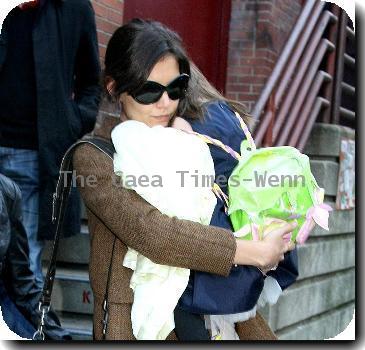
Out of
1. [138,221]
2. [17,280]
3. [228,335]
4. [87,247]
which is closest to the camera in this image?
[138,221]

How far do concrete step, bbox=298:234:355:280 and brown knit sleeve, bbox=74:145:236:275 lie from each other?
10.6 ft

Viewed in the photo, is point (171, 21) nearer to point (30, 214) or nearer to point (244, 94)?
point (244, 94)

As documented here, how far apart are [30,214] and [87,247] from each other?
0.78 meters

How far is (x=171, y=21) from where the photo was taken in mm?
6395

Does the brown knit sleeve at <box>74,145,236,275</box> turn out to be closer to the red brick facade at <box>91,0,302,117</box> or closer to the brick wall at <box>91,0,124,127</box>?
the brick wall at <box>91,0,124,127</box>

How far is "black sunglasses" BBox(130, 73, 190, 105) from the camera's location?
244 centimetres

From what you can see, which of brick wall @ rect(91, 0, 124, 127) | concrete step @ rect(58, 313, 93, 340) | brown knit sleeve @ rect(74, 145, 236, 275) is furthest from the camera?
brick wall @ rect(91, 0, 124, 127)

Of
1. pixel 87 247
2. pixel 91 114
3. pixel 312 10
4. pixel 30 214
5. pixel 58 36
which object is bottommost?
pixel 87 247

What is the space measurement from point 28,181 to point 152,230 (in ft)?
5.80

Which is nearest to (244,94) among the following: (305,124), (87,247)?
(305,124)

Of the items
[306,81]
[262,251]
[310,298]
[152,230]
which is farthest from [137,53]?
[306,81]

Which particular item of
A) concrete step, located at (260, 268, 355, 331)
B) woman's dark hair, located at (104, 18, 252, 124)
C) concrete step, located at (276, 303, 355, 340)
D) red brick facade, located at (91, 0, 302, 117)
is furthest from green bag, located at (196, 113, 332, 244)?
red brick facade, located at (91, 0, 302, 117)

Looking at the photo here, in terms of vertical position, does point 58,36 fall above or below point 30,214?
above

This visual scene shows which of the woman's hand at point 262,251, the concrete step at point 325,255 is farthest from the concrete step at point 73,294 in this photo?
the woman's hand at point 262,251
